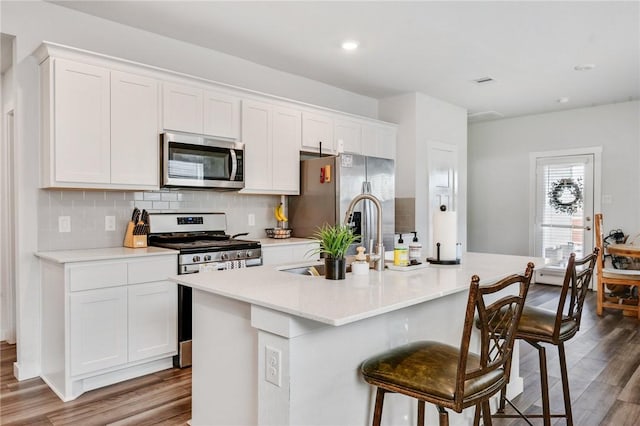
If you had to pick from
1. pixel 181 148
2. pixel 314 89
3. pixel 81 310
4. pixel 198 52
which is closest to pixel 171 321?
pixel 81 310

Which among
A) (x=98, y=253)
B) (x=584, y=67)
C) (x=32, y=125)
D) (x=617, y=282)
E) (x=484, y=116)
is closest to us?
(x=98, y=253)

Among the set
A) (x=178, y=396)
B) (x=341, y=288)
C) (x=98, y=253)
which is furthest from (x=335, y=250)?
(x=98, y=253)

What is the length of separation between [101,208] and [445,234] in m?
2.59

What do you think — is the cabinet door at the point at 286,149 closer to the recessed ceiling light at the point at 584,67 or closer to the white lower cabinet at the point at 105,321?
the white lower cabinet at the point at 105,321

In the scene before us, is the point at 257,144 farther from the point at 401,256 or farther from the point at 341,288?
the point at 341,288

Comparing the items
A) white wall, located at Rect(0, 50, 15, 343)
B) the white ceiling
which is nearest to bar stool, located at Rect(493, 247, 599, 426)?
the white ceiling

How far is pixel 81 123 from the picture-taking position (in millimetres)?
3004

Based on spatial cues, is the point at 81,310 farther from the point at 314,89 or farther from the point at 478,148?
the point at 478,148

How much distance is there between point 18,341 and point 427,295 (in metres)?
2.91

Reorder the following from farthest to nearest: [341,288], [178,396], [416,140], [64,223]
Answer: [416,140] → [64,223] → [178,396] → [341,288]

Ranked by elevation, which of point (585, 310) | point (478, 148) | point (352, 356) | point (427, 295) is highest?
point (478, 148)

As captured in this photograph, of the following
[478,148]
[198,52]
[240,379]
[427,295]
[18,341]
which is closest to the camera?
[427,295]

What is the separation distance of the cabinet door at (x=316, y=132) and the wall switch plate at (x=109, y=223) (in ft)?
6.34

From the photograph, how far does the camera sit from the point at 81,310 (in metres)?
2.74
